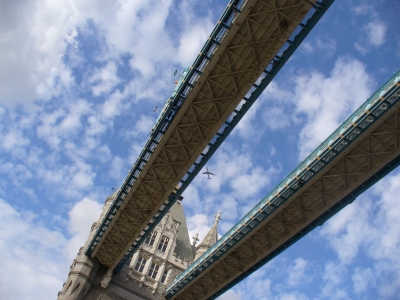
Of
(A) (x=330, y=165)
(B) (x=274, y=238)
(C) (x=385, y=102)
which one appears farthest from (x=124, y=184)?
(C) (x=385, y=102)

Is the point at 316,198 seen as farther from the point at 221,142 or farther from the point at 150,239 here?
the point at 150,239

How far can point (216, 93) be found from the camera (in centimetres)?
2825

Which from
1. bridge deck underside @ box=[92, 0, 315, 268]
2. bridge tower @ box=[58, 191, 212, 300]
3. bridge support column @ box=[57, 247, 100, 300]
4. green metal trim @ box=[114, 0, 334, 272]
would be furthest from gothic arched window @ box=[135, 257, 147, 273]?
green metal trim @ box=[114, 0, 334, 272]

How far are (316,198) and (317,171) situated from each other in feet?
12.4

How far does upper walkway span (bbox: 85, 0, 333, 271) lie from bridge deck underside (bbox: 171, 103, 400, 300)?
8.04m

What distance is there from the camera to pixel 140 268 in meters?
54.8

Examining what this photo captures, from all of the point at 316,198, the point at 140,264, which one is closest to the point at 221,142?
the point at 316,198

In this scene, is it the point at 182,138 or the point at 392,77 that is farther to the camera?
the point at 182,138

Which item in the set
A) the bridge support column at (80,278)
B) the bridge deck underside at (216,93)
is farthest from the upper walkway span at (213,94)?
the bridge support column at (80,278)

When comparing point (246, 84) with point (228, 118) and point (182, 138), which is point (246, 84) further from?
point (182, 138)

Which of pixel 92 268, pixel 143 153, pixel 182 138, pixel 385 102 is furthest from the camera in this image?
pixel 92 268

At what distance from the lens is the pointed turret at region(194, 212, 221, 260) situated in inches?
2415

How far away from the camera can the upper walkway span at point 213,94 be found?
931 inches

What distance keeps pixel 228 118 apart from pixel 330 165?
336 inches
